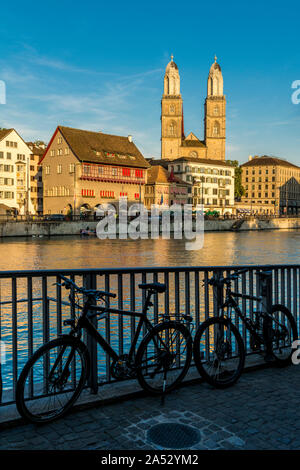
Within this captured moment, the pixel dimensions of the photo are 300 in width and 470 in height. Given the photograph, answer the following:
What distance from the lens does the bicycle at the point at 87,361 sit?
453 cm

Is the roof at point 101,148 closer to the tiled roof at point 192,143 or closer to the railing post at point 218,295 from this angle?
the tiled roof at point 192,143

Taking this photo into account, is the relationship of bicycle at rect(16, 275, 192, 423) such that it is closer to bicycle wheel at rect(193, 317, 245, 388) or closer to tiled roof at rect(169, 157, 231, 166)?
bicycle wheel at rect(193, 317, 245, 388)

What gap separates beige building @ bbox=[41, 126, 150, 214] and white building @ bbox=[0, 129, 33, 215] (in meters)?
3.93

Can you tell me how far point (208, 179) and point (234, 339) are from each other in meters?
116

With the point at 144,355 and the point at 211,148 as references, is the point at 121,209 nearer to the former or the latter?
the point at 211,148

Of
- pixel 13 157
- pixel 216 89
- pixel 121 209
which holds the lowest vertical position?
pixel 121 209

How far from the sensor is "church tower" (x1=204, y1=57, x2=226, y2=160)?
134 metres

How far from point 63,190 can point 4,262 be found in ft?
170

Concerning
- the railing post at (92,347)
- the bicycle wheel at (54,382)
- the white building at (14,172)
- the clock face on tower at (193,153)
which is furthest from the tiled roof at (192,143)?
the bicycle wheel at (54,382)

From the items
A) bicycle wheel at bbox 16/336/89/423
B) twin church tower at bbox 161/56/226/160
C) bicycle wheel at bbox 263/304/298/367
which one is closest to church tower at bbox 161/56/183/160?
twin church tower at bbox 161/56/226/160

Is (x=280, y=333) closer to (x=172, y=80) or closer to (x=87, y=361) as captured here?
(x=87, y=361)

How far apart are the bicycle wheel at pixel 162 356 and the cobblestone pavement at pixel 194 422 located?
141mm

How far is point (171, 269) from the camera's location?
18.8ft

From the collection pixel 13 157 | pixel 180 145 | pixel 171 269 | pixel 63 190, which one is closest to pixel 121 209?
pixel 63 190
